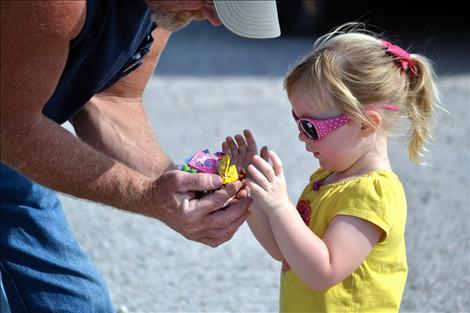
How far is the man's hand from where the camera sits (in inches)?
115

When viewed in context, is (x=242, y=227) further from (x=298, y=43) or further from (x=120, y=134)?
(x=298, y=43)

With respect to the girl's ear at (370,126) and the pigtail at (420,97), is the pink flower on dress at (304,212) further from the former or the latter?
the pigtail at (420,97)

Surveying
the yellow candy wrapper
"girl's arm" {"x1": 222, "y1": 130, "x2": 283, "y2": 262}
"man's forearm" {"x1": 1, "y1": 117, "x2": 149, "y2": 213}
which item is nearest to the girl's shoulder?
"girl's arm" {"x1": 222, "y1": 130, "x2": 283, "y2": 262}

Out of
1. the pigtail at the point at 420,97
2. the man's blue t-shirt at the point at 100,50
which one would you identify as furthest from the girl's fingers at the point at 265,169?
the man's blue t-shirt at the point at 100,50

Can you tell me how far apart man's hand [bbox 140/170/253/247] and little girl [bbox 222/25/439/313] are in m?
0.10

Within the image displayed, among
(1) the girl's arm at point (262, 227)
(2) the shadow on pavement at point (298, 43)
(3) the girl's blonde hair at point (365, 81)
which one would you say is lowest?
(2) the shadow on pavement at point (298, 43)

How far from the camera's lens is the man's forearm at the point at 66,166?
9.36 feet

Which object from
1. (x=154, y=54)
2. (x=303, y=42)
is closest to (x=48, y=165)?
(x=154, y=54)

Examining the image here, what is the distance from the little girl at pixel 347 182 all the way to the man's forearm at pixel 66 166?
0.42m

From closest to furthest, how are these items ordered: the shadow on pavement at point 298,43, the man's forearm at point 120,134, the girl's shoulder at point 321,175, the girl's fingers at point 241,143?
the girl's shoulder at point 321,175 < the girl's fingers at point 241,143 < the man's forearm at point 120,134 < the shadow on pavement at point 298,43

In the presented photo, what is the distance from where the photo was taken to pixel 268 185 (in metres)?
2.79

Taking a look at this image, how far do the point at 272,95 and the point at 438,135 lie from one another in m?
1.97

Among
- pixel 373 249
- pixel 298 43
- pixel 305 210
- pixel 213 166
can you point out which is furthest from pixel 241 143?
pixel 298 43

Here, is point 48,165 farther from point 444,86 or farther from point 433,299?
point 444,86
